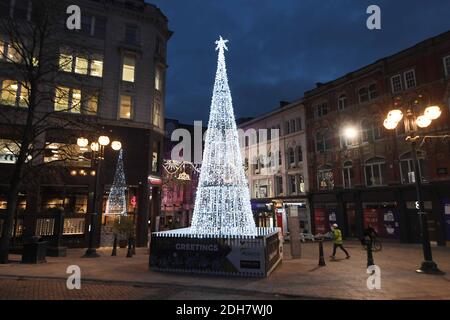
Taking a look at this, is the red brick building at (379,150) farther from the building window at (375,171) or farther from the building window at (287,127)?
the building window at (287,127)

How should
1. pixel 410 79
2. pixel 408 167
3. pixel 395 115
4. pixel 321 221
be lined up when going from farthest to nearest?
pixel 321 221
pixel 410 79
pixel 408 167
pixel 395 115

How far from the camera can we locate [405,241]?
23.5 meters

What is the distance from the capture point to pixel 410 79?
974 inches

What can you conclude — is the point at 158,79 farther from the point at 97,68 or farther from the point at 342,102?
the point at 342,102

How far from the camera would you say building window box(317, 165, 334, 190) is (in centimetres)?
2998

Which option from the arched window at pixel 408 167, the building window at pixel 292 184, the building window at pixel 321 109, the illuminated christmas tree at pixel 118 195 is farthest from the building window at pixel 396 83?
the illuminated christmas tree at pixel 118 195

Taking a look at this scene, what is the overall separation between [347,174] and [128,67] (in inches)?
850

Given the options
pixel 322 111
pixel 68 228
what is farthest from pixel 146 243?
pixel 322 111

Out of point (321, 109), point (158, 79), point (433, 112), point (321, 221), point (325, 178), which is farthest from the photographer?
point (321, 109)

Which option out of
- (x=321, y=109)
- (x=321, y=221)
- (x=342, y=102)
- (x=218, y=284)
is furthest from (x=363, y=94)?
(x=218, y=284)

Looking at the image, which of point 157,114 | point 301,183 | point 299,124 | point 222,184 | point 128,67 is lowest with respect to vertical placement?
point 222,184

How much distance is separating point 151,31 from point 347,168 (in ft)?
70.4

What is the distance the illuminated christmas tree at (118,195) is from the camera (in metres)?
22.8
